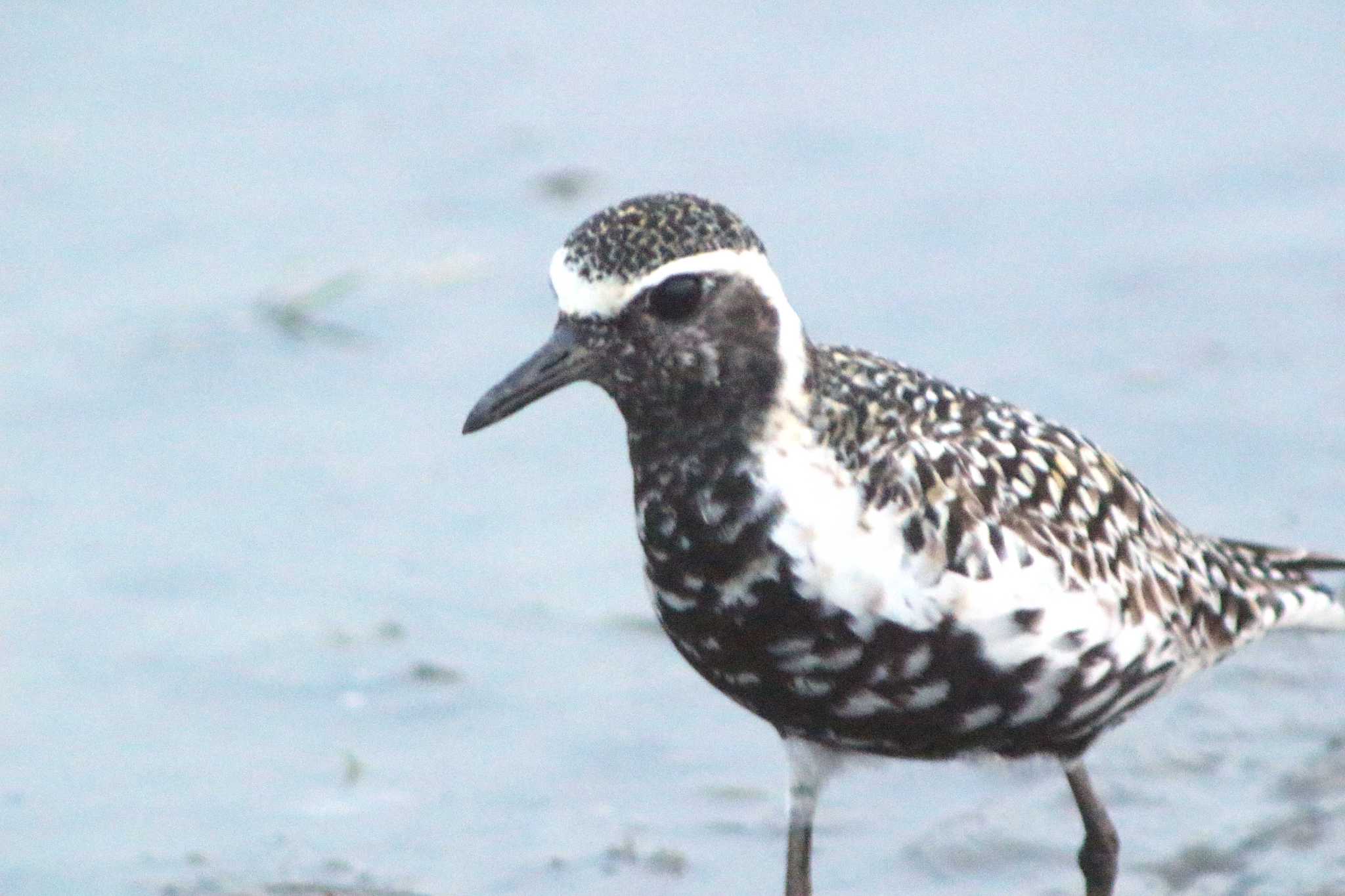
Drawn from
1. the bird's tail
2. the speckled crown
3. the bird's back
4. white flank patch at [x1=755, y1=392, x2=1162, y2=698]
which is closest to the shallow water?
the bird's tail

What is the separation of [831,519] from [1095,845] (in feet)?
5.35

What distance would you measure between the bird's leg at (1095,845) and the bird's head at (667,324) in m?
1.67

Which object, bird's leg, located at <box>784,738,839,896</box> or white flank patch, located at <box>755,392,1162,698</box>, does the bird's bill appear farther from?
bird's leg, located at <box>784,738,839,896</box>

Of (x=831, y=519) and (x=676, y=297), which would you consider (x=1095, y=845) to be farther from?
(x=676, y=297)

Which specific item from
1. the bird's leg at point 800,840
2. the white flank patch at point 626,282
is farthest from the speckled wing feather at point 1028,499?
the bird's leg at point 800,840

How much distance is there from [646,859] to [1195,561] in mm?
1820

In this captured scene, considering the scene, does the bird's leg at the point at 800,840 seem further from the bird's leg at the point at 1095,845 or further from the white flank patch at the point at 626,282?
the white flank patch at the point at 626,282

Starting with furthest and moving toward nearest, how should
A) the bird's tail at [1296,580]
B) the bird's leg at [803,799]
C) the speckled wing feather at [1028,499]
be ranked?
1. the bird's tail at [1296,580]
2. the bird's leg at [803,799]
3. the speckled wing feather at [1028,499]

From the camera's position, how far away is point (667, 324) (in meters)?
5.66

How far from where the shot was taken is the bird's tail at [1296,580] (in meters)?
7.10

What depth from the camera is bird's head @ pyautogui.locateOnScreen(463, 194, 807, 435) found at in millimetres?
5598

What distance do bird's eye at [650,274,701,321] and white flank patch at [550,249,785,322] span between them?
0.06 ft

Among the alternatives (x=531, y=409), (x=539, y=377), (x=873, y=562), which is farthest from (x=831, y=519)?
(x=531, y=409)

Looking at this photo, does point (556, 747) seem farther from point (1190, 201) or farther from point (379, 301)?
point (1190, 201)
